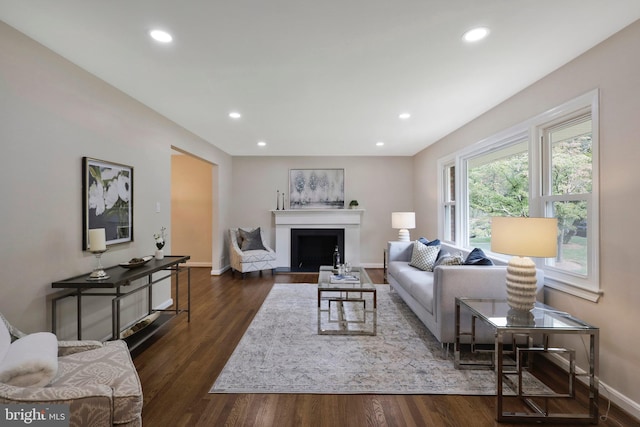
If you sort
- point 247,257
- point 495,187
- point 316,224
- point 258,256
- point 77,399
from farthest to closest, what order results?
point 316,224
point 258,256
point 247,257
point 495,187
point 77,399

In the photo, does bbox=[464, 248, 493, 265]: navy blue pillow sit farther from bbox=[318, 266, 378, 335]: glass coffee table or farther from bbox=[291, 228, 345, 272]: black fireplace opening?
bbox=[291, 228, 345, 272]: black fireplace opening

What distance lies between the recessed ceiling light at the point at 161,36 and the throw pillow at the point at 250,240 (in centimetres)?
410

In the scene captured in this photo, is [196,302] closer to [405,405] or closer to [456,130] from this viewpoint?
[405,405]

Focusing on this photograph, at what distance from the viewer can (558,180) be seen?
2.49m

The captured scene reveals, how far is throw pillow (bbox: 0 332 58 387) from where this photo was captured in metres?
1.20

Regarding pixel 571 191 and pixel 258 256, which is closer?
pixel 571 191

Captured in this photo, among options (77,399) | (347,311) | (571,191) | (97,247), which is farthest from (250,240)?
(571,191)

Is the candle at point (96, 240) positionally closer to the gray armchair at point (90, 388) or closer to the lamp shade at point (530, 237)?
the gray armchair at point (90, 388)

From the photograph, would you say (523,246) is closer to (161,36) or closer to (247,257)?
(161,36)

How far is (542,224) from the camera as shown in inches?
73.2

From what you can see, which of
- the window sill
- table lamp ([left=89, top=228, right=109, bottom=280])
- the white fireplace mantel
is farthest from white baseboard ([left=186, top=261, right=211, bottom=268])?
the window sill

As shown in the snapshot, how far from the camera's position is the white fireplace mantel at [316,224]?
6008 mm

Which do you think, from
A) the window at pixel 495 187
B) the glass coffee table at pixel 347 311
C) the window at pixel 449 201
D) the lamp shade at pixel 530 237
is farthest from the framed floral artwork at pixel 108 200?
the window at pixel 449 201

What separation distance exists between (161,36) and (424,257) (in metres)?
3.55
